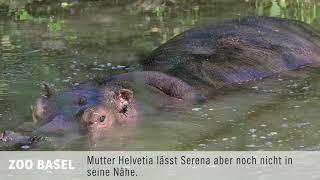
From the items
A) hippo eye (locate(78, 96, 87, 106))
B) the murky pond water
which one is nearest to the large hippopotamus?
hippo eye (locate(78, 96, 87, 106))

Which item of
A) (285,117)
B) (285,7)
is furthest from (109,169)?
(285,7)

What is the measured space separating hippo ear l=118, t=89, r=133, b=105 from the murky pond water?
0.52 ft

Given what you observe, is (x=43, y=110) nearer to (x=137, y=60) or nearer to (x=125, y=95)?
(x=125, y=95)

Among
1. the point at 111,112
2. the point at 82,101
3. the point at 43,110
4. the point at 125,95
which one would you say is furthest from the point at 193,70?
the point at 43,110

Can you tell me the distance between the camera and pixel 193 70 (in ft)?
15.1

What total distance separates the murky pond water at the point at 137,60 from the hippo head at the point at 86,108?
100 mm

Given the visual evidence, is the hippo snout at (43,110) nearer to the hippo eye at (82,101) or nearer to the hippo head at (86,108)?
the hippo head at (86,108)

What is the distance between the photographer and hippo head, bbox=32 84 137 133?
3.70 m

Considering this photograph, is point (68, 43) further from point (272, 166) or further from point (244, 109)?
point (272, 166)

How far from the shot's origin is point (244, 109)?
168 inches

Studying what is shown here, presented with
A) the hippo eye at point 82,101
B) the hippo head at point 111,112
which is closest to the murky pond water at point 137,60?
the hippo head at point 111,112

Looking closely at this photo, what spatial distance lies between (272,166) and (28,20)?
447 cm

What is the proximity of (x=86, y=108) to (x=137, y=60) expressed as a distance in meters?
1.71

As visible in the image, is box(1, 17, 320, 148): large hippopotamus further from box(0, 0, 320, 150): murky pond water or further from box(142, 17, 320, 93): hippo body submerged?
box(0, 0, 320, 150): murky pond water
